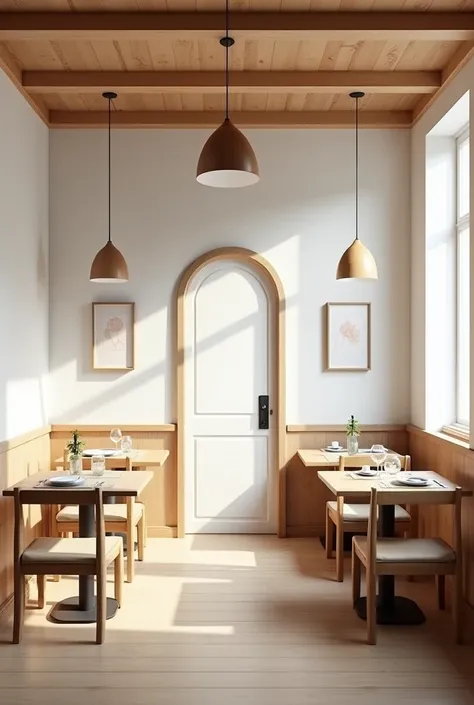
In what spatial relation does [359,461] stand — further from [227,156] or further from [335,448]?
[227,156]

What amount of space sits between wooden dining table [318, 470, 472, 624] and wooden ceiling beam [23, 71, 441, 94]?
2.50 m

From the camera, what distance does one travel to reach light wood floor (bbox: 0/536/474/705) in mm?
3139

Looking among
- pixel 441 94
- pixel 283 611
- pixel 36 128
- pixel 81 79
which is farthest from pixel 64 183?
pixel 283 611

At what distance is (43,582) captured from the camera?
4184mm

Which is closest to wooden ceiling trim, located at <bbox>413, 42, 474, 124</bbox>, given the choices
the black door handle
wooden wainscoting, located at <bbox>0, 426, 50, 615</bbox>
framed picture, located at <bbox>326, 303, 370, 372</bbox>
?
framed picture, located at <bbox>326, 303, 370, 372</bbox>

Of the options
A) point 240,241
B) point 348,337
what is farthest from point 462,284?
point 240,241

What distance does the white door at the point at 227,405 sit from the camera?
578cm

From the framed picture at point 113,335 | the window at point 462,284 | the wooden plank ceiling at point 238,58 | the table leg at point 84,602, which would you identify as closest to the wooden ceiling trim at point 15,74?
the wooden plank ceiling at point 238,58

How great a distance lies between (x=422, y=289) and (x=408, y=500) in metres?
2.10

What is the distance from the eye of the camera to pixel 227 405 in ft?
19.0

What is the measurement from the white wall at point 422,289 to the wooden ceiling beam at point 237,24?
2.67 feet

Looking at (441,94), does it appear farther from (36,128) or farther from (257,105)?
(36,128)

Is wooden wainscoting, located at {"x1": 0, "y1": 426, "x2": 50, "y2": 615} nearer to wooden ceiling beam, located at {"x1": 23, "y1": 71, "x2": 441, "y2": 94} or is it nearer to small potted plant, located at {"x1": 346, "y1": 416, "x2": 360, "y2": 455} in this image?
small potted plant, located at {"x1": 346, "y1": 416, "x2": 360, "y2": 455}

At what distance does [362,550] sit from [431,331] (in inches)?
75.6
